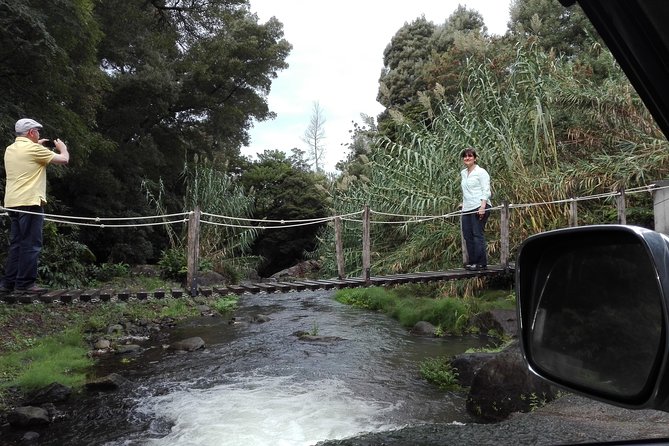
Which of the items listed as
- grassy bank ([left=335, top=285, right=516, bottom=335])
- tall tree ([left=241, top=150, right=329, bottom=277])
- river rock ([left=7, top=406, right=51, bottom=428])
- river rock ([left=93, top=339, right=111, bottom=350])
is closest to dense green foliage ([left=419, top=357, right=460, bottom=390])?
grassy bank ([left=335, top=285, right=516, bottom=335])

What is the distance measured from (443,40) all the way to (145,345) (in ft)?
44.3

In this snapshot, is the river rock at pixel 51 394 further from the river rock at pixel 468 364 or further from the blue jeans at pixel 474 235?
the blue jeans at pixel 474 235

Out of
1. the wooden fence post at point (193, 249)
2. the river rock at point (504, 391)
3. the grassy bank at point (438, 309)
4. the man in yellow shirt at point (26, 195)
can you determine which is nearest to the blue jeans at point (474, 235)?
the grassy bank at point (438, 309)

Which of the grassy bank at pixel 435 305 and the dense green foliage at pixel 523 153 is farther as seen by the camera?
the dense green foliage at pixel 523 153

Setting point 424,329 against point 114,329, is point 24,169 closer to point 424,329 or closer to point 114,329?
point 114,329

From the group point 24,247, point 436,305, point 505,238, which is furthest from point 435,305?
point 24,247

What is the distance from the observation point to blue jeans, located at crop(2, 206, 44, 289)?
12.5 ft

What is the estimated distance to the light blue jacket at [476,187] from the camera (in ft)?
16.6

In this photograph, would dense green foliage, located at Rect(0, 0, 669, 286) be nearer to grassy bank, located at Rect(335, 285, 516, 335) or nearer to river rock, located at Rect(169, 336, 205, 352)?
grassy bank, located at Rect(335, 285, 516, 335)

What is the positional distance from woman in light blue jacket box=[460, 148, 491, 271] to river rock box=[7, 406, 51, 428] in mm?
3947

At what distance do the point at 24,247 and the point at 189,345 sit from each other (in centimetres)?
286

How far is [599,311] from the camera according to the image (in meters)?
0.62

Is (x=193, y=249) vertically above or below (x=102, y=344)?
above

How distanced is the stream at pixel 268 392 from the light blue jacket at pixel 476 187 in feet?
5.40
